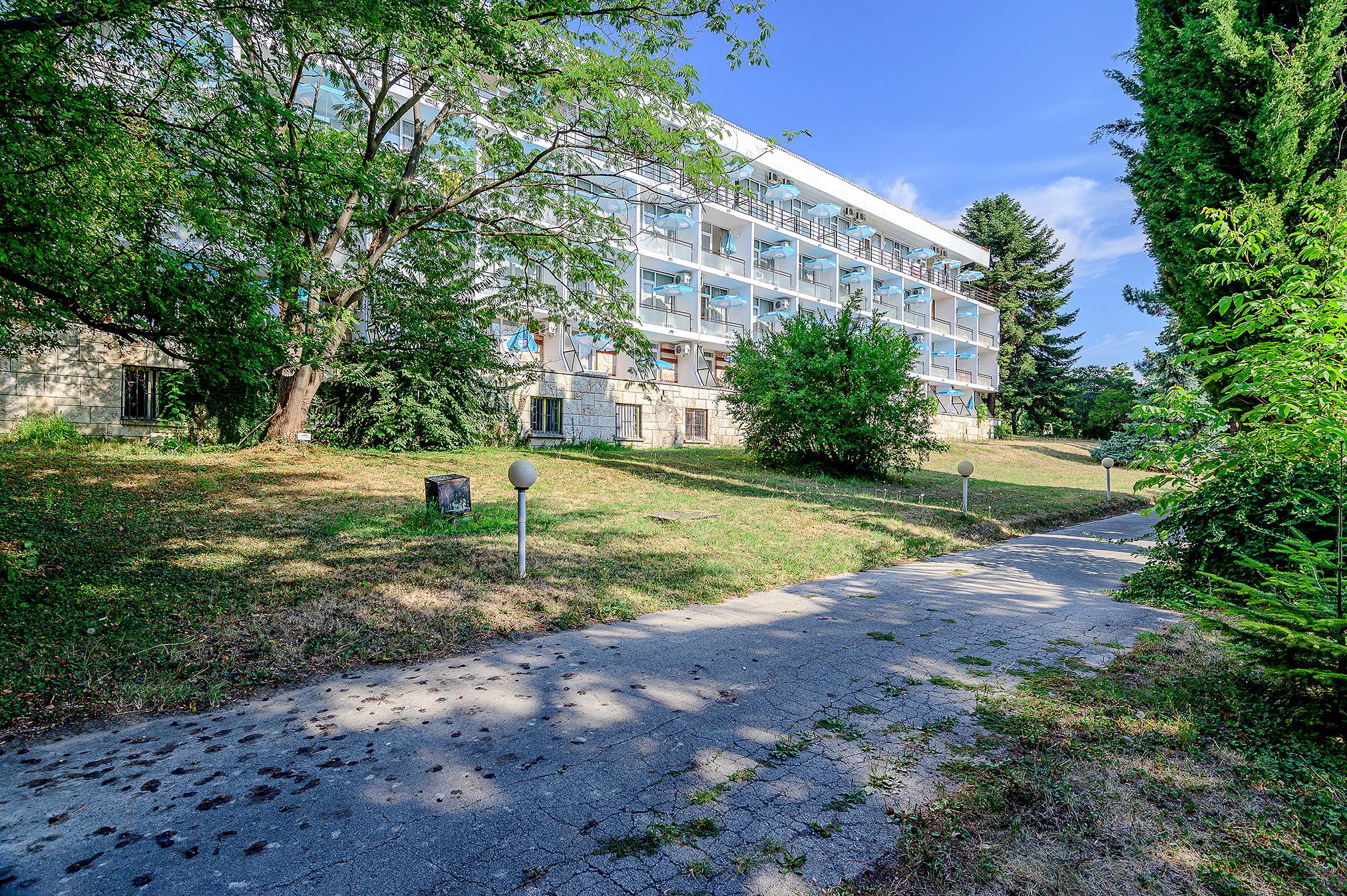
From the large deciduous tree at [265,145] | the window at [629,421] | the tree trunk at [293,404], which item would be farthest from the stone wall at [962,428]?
the tree trunk at [293,404]

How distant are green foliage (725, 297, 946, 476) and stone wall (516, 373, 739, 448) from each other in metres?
5.04

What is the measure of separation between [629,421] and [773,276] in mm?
15719

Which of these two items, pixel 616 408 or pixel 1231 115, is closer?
pixel 1231 115

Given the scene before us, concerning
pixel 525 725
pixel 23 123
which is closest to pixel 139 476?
pixel 23 123

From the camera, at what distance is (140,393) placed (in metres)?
15.9

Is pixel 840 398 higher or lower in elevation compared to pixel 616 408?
lower

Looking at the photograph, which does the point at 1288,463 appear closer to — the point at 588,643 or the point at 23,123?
the point at 588,643

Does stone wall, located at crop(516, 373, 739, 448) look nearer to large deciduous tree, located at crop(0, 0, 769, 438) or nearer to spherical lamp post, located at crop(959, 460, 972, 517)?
large deciduous tree, located at crop(0, 0, 769, 438)

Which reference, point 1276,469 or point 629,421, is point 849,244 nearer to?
point 629,421

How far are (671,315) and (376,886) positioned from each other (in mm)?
29416

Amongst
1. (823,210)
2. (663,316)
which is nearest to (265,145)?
(663,316)

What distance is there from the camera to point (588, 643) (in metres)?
4.70

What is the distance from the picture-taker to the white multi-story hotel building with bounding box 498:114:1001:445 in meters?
23.5


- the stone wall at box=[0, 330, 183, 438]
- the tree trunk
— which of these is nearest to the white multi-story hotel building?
the tree trunk
